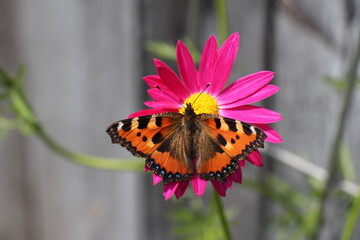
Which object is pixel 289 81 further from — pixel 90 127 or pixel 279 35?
pixel 90 127

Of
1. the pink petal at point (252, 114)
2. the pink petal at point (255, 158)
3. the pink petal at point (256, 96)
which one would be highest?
the pink petal at point (256, 96)

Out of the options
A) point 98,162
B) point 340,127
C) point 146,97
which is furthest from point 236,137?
point 146,97

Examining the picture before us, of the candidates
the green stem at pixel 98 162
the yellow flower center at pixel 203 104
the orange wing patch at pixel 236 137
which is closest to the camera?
the orange wing patch at pixel 236 137

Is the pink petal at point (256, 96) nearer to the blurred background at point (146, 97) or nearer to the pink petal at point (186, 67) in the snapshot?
the pink petal at point (186, 67)

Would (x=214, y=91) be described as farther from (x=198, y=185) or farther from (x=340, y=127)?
(x=340, y=127)

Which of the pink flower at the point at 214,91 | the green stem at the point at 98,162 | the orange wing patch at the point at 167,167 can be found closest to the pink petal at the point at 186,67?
the pink flower at the point at 214,91

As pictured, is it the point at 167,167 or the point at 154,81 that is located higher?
the point at 154,81

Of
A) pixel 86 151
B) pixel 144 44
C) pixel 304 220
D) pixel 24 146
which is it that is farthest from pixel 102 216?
pixel 304 220
